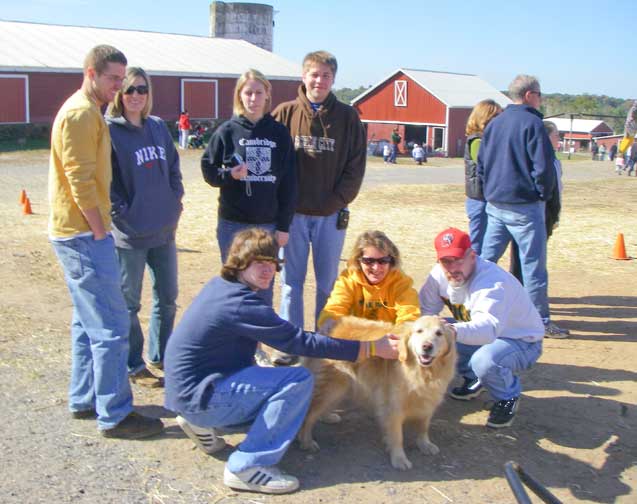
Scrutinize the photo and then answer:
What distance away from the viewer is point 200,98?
119 ft

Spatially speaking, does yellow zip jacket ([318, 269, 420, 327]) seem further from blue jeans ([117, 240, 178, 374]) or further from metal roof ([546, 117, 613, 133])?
metal roof ([546, 117, 613, 133])

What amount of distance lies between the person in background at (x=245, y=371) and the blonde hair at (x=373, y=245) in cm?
83

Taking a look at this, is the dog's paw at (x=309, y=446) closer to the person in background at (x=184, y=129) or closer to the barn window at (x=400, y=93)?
the person in background at (x=184, y=129)

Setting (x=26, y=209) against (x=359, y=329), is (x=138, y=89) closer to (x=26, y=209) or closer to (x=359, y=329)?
(x=359, y=329)

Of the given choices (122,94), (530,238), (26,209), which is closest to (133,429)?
(122,94)

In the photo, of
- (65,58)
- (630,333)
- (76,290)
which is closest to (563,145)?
(65,58)

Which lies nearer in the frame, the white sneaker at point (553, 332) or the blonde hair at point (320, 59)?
the blonde hair at point (320, 59)

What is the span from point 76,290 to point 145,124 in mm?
1214

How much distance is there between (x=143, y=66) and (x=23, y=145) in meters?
7.85

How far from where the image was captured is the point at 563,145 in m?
59.8

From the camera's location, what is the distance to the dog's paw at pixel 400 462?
149 inches

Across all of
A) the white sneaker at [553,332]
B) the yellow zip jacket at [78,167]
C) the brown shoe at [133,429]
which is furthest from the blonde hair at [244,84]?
the white sneaker at [553,332]

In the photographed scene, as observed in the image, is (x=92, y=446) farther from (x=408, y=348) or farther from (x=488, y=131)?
(x=488, y=131)

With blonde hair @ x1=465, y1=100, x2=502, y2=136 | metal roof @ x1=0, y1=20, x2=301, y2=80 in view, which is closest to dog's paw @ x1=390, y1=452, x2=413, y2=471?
blonde hair @ x1=465, y1=100, x2=502, y2=136
